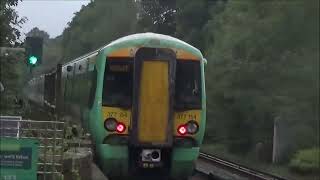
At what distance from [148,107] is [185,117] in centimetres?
75

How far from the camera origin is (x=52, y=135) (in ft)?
37.8

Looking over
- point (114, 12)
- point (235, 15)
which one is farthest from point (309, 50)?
point (114, 12)

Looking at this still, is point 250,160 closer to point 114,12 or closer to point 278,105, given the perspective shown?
point 278,105

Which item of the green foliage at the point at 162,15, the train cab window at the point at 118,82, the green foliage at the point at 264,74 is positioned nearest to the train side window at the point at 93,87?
the train cab window at the point at 118,82

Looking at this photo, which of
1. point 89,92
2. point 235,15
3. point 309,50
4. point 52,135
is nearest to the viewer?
point 52,135

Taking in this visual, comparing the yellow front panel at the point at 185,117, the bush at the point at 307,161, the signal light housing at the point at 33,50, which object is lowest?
the bush at the point at 307,161

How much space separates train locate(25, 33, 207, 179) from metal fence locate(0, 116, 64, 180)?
85 cm

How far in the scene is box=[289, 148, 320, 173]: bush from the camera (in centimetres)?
1841

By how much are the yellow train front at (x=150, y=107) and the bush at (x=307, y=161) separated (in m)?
6.93

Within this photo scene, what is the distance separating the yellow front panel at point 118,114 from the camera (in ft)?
39.5

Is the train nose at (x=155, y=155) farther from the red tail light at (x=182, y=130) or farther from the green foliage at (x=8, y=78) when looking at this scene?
the green foliage at (x=8, y=78)

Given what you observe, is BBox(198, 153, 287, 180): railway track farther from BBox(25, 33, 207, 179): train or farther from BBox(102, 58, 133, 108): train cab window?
BBox(102, 58, 133, 108): train cab window

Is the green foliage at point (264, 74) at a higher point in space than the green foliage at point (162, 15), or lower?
lower

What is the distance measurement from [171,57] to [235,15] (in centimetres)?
1682
